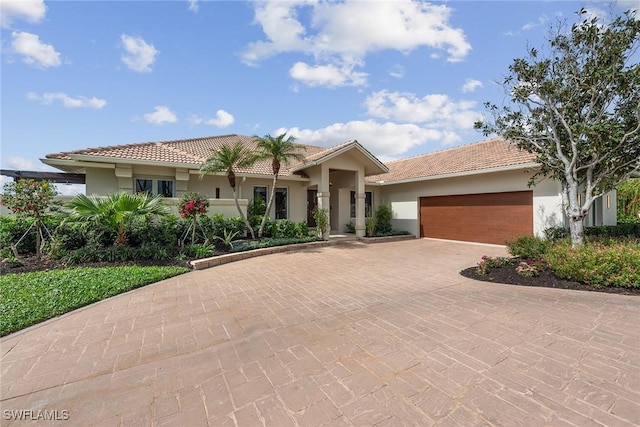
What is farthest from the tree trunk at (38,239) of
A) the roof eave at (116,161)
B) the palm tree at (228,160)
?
the palm tree at (228,160)

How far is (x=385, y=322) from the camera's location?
4.21m

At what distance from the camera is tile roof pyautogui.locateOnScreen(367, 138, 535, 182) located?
478 inches

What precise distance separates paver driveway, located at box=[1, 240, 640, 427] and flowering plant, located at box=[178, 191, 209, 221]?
4.22m

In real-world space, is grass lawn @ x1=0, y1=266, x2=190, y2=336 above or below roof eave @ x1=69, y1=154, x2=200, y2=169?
below

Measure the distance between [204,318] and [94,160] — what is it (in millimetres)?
9381

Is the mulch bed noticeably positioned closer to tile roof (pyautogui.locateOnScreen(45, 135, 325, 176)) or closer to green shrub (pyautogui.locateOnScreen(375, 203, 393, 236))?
tile roof (pyautogui.locateOnScreen(45, 135, 325, 176))

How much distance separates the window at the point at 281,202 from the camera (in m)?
15.4

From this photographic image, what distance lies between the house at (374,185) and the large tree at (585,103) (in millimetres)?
2574

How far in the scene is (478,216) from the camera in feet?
43.4

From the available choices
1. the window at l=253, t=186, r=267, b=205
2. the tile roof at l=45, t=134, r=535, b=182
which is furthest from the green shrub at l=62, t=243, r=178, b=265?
the window at l=253, t=186, r=267, b=205

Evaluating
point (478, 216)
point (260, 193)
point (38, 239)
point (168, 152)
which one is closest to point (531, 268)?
point (478, 216)

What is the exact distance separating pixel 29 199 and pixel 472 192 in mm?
16887

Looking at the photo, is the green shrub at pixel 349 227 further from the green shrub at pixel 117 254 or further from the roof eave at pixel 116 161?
the green shrub at pixel 117 254

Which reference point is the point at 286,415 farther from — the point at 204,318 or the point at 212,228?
the point at 212,228
